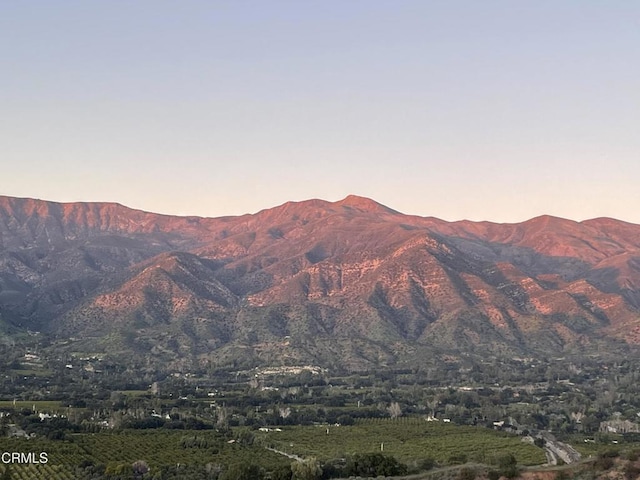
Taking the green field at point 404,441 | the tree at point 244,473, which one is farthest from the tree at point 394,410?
the tree at point 244,473

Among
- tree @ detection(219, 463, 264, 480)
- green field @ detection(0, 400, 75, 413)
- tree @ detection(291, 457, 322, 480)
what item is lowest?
green field @ detection(0, 400, 75, 413)

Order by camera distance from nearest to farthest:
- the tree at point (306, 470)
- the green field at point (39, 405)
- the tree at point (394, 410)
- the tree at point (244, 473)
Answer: the tree at point (306, 470)
the tree at point (244, 473)
the green field at point (39, 405)
the tree at point (394, 410)

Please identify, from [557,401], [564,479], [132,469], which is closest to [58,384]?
[132,469]

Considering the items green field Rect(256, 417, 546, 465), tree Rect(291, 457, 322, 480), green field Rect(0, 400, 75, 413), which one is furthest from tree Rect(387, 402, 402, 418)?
tree Rect(291, 457, 322, 480)

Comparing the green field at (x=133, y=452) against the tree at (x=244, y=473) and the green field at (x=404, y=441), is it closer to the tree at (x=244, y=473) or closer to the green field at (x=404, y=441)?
the green field at (x=404, y=441)

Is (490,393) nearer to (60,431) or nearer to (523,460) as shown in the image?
(523,460)

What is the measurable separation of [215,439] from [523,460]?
4423cm

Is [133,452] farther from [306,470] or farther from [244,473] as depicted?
[306,470]

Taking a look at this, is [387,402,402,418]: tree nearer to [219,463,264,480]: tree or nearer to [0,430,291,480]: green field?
[0,430,291,480]: green field

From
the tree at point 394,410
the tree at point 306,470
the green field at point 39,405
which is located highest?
the tree at point 306,470

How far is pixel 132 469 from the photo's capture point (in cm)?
8519

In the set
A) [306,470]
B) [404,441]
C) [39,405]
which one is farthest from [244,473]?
[39,405]

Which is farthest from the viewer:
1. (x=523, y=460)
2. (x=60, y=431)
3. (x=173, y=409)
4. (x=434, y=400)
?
(x=434, y=400)

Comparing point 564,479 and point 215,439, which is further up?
point 564,479
